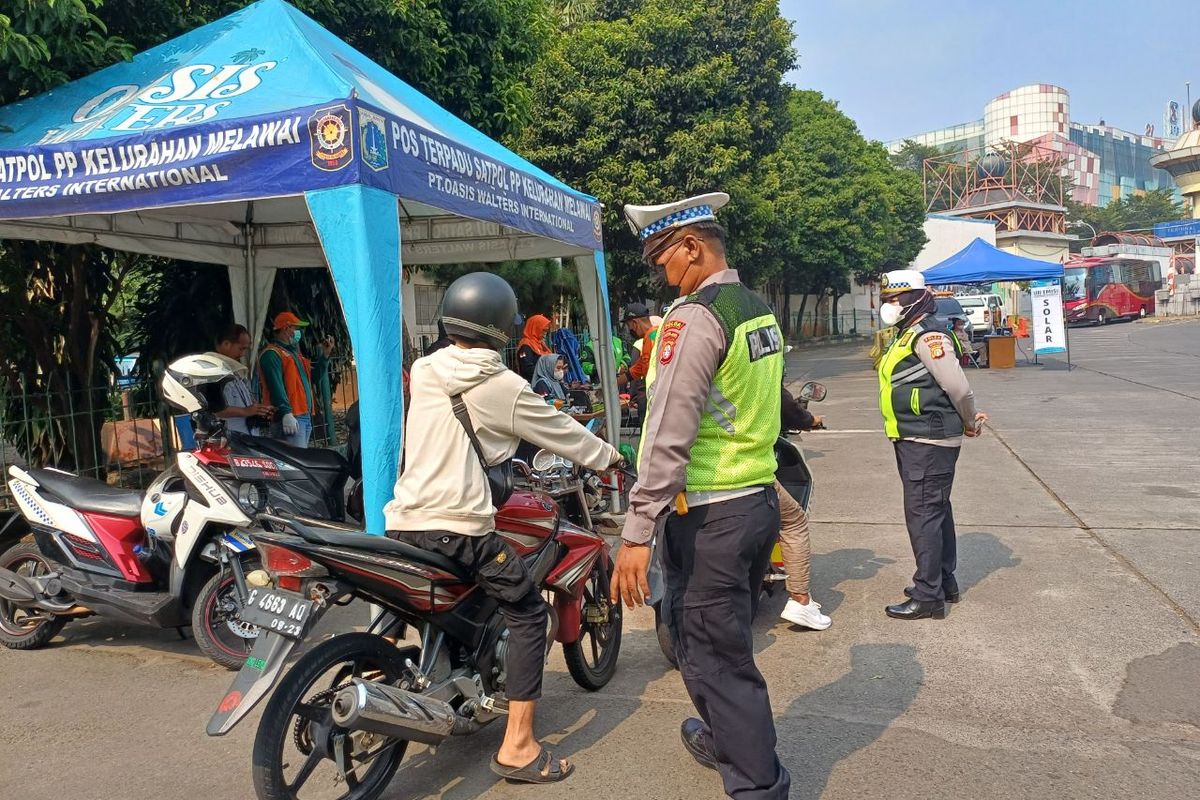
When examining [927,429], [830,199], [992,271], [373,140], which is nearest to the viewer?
[373,140]

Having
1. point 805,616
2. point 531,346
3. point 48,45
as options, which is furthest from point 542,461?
point 531,346

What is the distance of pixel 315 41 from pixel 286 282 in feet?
13.7

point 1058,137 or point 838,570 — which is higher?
point 1058,137

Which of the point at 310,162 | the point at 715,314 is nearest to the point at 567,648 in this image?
the point at 715,314

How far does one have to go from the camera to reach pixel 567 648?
3748mm

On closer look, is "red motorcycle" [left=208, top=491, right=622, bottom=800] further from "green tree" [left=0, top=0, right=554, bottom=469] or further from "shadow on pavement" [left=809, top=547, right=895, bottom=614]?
"green tree" [left=0, top=0, right=554, bottom=469]

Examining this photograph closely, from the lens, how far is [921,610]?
473cm

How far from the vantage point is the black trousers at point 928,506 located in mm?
4699

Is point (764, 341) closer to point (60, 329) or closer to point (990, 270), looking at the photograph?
point (60, 329)

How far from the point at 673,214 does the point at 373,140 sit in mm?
2288

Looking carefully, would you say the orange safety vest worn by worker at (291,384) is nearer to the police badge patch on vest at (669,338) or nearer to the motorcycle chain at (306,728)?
the motorcycle chain at (306,728)

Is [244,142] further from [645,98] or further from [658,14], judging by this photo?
[658,14]

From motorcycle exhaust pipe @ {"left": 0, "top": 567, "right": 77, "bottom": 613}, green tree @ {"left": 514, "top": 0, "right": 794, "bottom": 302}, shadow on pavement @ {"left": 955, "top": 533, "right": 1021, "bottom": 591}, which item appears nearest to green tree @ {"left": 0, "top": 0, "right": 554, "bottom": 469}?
motorcycle exhaust pipe @ {"left": 0, "top": 567, "right": 77, "bottom": 613}

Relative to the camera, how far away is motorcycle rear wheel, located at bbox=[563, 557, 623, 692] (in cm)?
381
